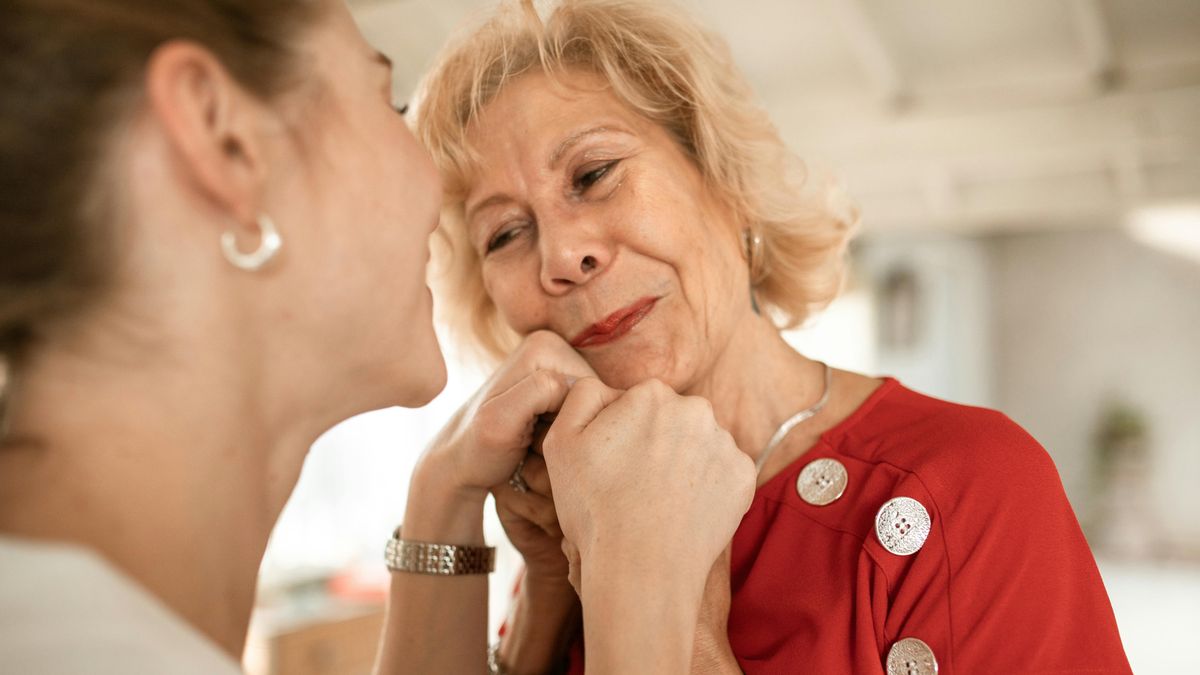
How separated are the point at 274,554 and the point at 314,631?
1895 mm

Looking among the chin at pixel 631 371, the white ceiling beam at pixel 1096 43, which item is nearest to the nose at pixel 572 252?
the chin at pixel 631 371

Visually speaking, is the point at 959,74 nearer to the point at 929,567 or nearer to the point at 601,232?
the point at 601,232

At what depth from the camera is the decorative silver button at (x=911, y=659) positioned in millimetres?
1146

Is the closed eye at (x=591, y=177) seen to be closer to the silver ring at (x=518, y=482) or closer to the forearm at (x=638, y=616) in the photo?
the silver ring at (x=518, y=482)

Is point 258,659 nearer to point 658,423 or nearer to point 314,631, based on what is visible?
point 314,631

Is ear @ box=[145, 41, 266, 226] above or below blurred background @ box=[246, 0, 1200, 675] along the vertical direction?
below

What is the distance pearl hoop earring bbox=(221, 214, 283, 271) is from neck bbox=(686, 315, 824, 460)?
90cm

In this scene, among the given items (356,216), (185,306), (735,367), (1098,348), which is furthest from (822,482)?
(1098,348)

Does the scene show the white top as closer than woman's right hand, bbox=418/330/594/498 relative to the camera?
Yes

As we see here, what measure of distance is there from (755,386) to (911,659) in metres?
0.57

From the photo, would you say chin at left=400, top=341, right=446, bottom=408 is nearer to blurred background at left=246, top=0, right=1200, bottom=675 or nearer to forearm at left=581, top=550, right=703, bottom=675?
forearm at left=581, top=550, right=703, bottom=675

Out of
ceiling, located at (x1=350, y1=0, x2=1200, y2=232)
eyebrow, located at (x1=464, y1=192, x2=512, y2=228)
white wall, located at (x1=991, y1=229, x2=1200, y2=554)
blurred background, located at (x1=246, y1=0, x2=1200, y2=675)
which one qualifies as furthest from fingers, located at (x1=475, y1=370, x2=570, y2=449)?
white wall, located at (x1=991, y1=229, x2=1200, y2=554)

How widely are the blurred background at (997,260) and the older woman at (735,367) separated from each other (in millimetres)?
3052

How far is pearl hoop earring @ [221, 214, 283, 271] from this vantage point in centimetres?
85
